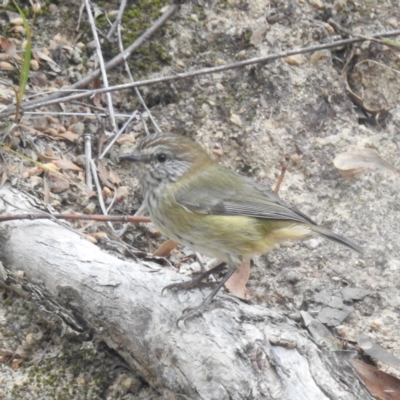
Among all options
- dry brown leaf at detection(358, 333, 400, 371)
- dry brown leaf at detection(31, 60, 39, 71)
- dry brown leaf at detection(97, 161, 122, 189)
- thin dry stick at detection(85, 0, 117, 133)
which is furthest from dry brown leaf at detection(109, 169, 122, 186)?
dry brown leaf at detection(358, 333, 400, 371)

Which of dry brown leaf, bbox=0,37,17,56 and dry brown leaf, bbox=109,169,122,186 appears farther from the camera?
dry brown leaf, bbox=0,37,17,56

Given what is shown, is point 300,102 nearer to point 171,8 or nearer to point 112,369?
point 171,8

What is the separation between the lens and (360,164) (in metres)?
5.48

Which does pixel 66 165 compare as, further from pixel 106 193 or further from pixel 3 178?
pixel 3 178

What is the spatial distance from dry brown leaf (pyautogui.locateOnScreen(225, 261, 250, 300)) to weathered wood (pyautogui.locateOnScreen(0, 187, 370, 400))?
643 millimetres

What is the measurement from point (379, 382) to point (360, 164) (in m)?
1.83

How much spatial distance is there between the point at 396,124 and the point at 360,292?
1.66 m

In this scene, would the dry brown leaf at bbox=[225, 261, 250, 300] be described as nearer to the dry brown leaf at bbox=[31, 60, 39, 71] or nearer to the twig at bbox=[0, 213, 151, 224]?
the twig at bbox=[0, 213, 151, 224]

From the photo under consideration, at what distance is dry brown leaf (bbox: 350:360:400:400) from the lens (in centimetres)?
420

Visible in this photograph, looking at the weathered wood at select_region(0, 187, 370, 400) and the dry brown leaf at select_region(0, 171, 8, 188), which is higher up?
the dry brown leaf at select_region(0, 171, 8, 188)

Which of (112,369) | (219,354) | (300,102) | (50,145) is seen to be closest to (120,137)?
(50,145)

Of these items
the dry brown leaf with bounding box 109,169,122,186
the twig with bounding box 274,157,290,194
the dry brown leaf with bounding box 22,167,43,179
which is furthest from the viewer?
the dry brown leaf with bounding box 109,169,122,186

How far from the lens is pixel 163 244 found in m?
5.06

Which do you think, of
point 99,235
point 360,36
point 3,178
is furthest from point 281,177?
point 3,178
